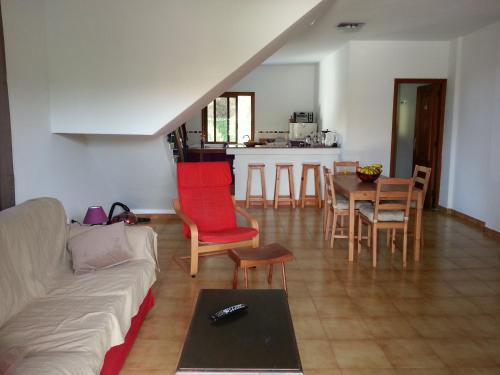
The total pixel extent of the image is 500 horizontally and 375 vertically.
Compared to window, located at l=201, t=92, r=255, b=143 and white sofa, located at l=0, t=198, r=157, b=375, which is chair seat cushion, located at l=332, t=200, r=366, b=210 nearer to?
white sofa, located at l=0, t=198, r=157, b=375

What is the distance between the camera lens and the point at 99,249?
2.89 m

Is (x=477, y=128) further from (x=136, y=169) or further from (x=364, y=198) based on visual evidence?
(x=136, y=169)

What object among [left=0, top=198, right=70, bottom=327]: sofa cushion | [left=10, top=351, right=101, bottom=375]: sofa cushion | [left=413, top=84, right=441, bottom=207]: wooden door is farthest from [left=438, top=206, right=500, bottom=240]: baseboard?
[left=10, top=351, right=101, bottom=375]: sofa cushion

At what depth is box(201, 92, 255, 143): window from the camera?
998 cm

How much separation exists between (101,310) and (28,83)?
2.45m

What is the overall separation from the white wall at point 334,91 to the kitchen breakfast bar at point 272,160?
44 cm

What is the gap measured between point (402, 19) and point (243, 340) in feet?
15.6

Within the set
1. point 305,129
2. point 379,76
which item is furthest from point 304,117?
point 379,76

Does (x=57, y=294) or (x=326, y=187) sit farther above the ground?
(x=326, y=187)

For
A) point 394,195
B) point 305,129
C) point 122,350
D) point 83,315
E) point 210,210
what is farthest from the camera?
point 305,129

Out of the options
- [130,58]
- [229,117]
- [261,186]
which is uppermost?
[130,58]

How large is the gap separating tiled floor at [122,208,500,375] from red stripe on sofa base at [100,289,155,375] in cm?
5

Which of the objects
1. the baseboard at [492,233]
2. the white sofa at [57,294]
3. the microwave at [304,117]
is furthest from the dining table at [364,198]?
the microwave at [304,117]

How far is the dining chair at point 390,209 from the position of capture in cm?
402
